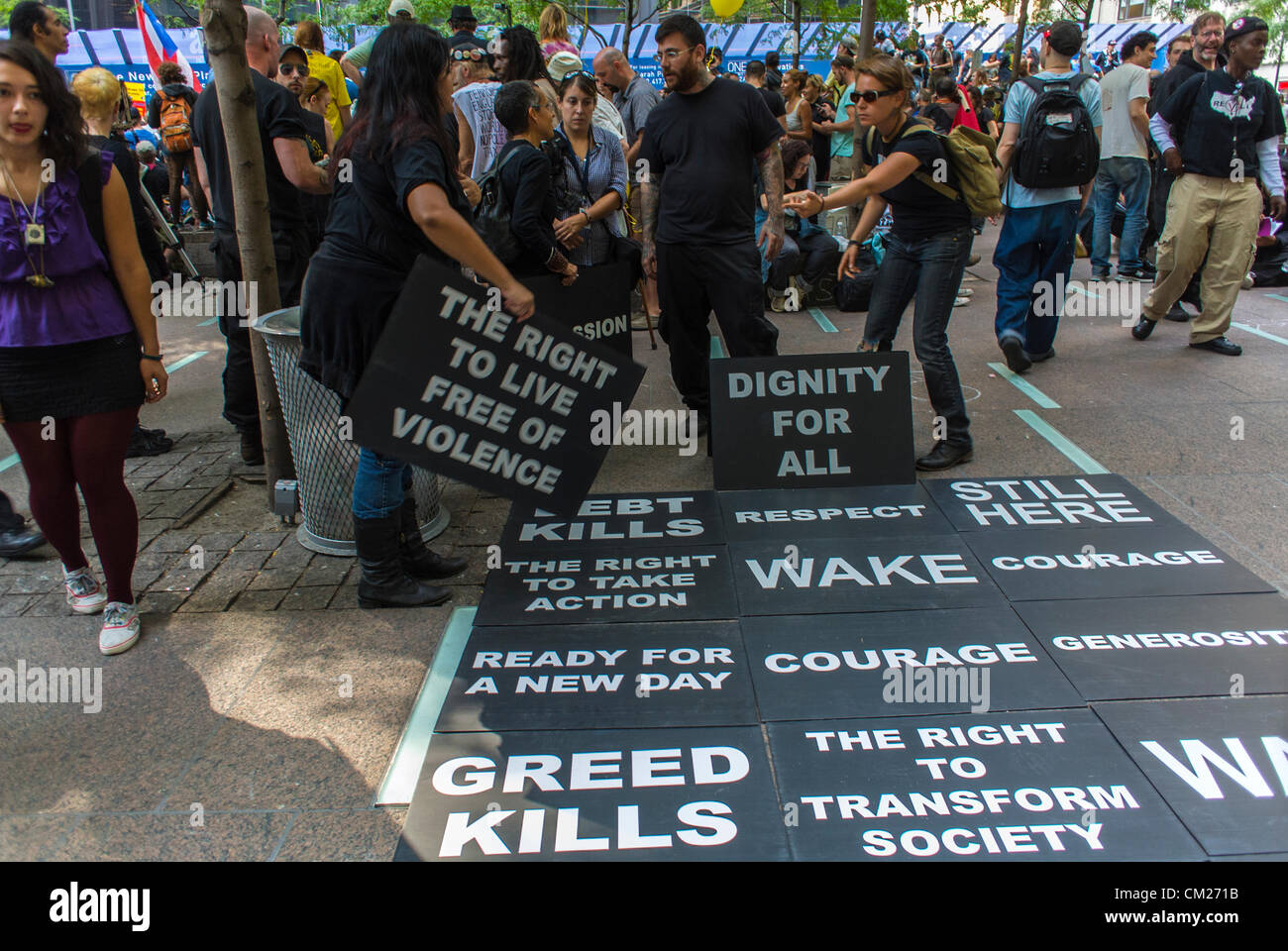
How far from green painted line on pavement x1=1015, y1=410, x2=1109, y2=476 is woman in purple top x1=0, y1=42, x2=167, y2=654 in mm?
4375

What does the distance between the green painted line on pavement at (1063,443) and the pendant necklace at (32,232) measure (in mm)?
4678

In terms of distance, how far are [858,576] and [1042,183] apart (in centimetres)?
367

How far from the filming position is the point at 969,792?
8.68 feet

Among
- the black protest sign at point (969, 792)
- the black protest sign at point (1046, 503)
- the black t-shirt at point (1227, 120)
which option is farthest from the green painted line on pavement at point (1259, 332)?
the black protest sign at point (969, 792)

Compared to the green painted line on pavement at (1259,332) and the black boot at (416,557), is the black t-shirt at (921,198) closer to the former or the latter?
the black boot at (416,557)

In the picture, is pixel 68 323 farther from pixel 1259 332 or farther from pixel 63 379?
pixel 1259 332

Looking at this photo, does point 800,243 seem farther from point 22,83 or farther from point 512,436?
point 22,83

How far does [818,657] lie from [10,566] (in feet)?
11.8

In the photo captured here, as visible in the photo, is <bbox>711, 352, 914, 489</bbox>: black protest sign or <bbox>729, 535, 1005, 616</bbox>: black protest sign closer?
<bbox>729, 535, 1005, 616</bbox>: black protest sign

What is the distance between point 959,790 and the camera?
2.65 metres

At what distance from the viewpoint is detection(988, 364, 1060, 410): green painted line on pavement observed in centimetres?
609

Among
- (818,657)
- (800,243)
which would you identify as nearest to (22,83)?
(818,657)

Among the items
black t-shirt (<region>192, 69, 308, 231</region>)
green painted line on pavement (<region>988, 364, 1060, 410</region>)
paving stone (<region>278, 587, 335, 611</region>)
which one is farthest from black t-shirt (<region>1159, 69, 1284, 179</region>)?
paving stone (<region>278, 587, 335, 611</region>)

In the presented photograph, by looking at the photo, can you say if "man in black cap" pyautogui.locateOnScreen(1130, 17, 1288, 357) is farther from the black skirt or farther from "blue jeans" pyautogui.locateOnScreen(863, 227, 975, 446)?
the black skirt
